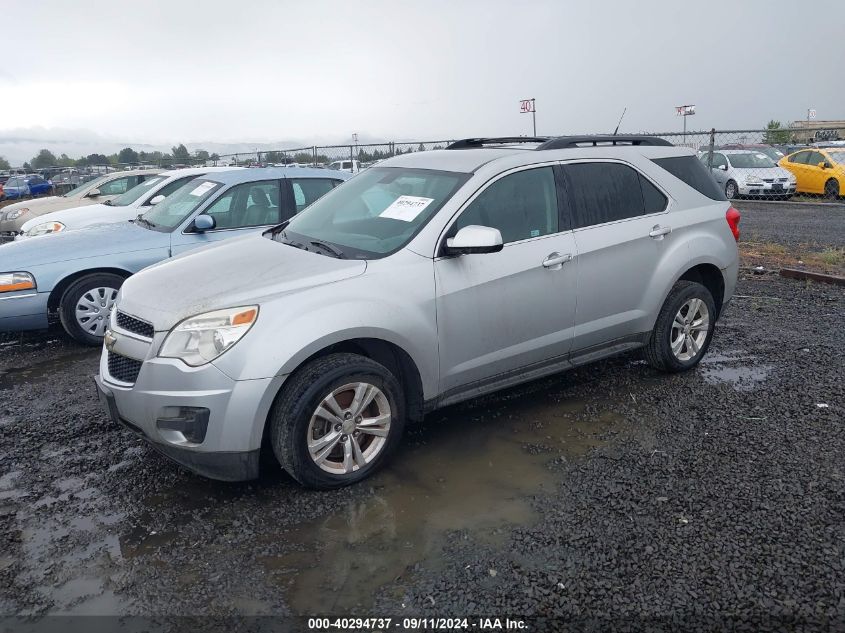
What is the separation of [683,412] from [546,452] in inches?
47.5

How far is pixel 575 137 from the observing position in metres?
4.93

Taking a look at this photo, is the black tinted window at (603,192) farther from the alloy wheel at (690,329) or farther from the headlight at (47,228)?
the headlight at (47,228)

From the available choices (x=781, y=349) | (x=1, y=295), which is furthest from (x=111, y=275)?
(x=781, y=349)

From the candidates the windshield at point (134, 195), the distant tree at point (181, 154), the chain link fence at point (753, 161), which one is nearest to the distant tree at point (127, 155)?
the distant tree at point (181, 154)

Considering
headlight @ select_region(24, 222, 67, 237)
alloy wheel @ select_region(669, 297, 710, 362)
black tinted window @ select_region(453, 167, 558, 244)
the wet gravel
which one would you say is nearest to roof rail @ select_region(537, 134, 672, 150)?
black tinted window @ select_region(453, 167, 558, 244)

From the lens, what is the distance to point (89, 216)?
33.0 ft

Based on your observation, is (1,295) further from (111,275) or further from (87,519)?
(87,519)

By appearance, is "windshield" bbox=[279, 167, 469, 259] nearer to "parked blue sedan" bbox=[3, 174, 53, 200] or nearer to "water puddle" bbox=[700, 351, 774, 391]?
"water puddle" bbox=[700, 351, 774, 391]

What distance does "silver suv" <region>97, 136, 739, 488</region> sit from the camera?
3.43 metres

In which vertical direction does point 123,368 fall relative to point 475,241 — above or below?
below

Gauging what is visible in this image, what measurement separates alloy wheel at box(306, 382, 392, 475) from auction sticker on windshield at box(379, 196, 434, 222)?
3.70ft

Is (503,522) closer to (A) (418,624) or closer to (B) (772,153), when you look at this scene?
(A) (418,624)

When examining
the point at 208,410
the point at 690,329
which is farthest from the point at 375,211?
the point at 690,329

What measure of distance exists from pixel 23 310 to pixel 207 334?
3.77m
